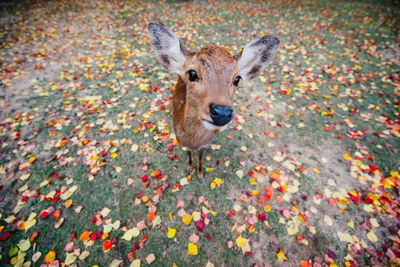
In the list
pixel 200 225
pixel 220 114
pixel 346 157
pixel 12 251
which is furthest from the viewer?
pixel 346 157

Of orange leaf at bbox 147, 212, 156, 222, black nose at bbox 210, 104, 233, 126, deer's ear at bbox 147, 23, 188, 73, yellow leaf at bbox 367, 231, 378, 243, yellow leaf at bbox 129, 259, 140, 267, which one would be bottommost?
yellow leaf at bbox 129, 259, 140, 267

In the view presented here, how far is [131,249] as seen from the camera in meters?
2.89

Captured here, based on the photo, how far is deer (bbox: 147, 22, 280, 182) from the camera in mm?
2082

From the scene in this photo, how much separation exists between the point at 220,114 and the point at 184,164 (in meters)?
2.35

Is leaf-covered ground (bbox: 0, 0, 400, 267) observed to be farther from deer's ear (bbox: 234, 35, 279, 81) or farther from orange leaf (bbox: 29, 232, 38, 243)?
deer's ear (bbox: 234, 35, 279, 81)

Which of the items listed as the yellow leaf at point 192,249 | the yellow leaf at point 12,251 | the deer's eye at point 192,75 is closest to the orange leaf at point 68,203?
the yellow leaf at point 12,251

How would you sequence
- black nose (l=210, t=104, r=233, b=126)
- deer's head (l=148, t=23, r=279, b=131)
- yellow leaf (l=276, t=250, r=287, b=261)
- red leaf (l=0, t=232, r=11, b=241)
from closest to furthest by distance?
black nose (l=210, t=104, r=233, b=126), deer's head (l=148, t=23, r=279, b=131), yellow leaf (l=276, t=250, r=287, b=261), red leaf (l=0, t=232, r=11, b=241)

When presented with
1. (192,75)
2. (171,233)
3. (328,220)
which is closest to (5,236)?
(171,233)

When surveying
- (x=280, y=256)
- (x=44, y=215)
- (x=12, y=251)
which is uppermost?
(x=280, y=256)

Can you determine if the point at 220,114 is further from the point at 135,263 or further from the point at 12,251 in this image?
the point at 12,251

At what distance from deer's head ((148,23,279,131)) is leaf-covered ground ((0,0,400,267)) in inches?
78.7

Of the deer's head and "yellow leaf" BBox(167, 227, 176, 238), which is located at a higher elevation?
the deer's head

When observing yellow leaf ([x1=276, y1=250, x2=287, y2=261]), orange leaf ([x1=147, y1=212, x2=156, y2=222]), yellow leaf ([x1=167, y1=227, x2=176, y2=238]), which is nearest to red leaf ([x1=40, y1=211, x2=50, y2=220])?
orange leaf ([x1=147, y1=212, x2=156, y2=222])

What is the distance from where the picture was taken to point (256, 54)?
2.73 metres
